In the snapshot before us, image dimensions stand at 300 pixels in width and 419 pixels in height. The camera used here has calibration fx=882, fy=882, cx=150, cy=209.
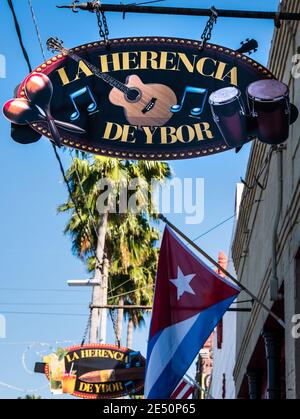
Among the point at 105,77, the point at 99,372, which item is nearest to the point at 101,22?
the point at 105,77

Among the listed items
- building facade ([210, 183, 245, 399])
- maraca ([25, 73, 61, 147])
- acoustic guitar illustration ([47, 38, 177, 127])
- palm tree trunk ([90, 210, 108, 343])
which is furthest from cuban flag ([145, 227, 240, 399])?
palm tree trunk ([90, 210, 108, 343])

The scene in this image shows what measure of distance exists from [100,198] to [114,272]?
4.24 meters

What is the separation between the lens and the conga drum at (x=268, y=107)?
924 centimetres

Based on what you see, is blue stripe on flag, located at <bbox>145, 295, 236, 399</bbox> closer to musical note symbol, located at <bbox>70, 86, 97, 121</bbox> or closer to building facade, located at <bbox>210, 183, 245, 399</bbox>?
musical note symbol, located at <bbox>70, 86, 97, 121</bbox>

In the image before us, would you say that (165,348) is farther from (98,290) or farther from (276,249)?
(98,290)

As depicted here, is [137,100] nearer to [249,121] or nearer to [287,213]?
[249,121]

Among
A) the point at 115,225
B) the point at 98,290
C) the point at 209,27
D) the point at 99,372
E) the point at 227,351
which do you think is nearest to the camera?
the point at 209,27

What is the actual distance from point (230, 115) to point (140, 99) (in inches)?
41.8

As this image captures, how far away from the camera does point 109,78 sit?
9570 mm

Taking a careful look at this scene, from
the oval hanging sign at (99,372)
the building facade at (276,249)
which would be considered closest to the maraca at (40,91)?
the building facade at (276,249)

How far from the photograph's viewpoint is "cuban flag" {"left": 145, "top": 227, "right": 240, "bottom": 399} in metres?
8.84

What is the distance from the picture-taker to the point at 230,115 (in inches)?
361
